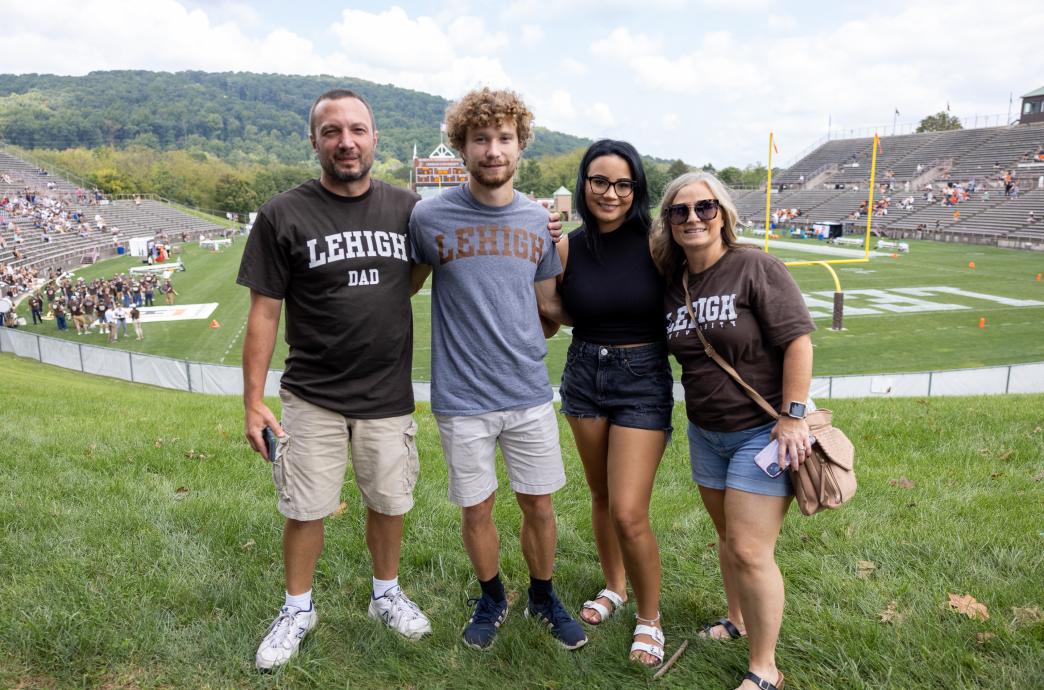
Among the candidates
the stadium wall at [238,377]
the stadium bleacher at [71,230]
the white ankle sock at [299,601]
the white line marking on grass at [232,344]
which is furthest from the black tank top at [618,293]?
the stadium bleacher at [71,230]

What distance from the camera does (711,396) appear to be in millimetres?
2623

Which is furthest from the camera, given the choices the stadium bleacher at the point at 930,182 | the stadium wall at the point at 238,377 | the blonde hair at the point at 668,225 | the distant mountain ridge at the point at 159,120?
the distant mountain ridge at the point at 159,120

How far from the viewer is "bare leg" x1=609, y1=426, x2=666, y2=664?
2861 millimetres

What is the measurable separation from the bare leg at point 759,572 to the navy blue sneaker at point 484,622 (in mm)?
967

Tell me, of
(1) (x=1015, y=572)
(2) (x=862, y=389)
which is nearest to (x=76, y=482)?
(1) (x=1015, y=572)

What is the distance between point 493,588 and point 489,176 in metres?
1.62

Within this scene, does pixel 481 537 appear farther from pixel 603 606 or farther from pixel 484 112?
pixel 484 112

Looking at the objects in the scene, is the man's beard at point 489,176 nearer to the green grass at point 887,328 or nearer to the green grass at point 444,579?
the green grass at point 444,579

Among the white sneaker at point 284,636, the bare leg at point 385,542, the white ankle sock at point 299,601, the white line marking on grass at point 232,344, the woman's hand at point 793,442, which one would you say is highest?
the woman's hand at point 793,442

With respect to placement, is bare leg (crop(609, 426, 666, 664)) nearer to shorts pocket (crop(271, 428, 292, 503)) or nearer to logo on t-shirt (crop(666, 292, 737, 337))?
logo on t-shirt (crop(666, 292, 737, 337))

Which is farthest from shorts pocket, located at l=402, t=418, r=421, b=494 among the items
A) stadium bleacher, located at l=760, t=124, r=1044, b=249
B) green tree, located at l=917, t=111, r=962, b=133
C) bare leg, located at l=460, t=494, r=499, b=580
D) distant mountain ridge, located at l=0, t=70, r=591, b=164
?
distant mountain ridge, located at l=0, t=70, r=591, b=164

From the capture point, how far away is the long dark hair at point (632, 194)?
9.36 feet

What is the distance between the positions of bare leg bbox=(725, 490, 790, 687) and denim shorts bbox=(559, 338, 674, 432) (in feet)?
1.52

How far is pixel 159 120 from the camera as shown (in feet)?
486
